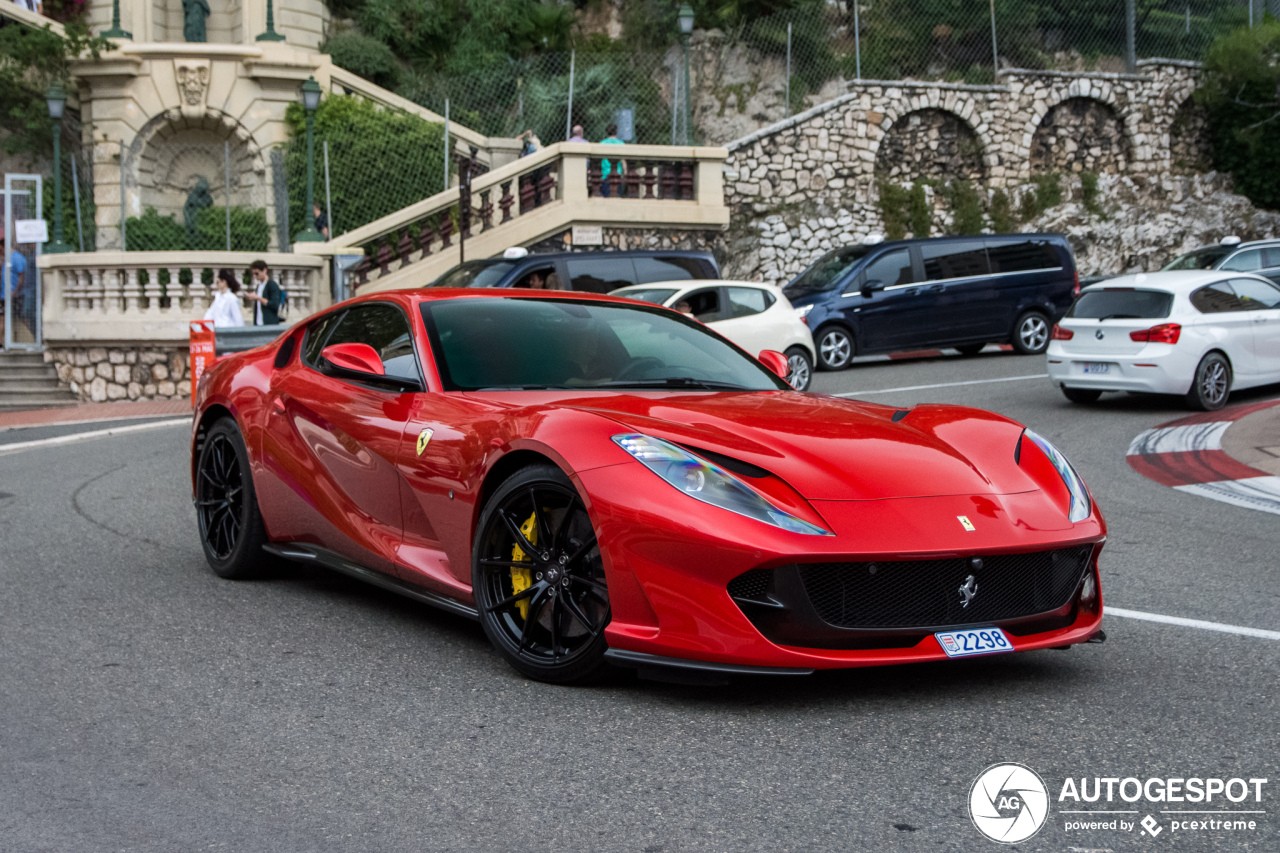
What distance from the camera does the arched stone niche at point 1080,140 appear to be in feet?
107

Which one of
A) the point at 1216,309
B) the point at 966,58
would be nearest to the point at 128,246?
the point at 966,58

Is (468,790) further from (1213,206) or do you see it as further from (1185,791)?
(1213,206)

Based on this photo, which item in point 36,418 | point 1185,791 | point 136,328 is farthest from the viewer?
point 136,328

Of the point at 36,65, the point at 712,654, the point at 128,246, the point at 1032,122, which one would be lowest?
the point at 712,654

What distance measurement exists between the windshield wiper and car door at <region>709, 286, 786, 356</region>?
37.7 feet

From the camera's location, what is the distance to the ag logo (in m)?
3.26

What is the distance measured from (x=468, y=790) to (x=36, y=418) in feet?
55.2

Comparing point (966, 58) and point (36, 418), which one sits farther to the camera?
point (966, 58)

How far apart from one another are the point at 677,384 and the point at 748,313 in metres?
12.2

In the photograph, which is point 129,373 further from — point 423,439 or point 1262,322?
point 423,439

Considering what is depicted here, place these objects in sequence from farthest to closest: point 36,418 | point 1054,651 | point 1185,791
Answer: point 36,418 < point 1054,651 < point 1185,791

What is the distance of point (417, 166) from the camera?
28.8 metres

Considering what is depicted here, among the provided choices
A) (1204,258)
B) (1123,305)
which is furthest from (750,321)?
(1204,258)

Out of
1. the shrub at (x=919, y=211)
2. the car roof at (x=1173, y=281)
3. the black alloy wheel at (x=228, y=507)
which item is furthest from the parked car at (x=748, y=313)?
the shrub at (x=919, y=211)
